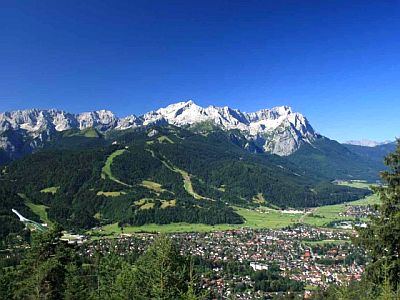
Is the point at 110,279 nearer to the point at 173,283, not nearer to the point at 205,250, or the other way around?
the point at 173,283

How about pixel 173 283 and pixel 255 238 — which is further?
pixel 255 238

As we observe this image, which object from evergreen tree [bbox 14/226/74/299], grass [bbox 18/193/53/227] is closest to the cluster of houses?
evergreen tree [bbox 14/226/74/299]

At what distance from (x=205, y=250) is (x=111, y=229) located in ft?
191

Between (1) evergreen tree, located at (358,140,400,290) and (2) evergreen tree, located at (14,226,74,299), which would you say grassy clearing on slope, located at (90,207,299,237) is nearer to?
(2) evergreen tree, located at (14,226,74,299)

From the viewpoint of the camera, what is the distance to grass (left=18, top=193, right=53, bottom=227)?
168000mm

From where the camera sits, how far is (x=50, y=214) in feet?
575

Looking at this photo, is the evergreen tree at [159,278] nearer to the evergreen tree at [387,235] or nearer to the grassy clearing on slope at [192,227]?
the evergreen tree at [387,235]

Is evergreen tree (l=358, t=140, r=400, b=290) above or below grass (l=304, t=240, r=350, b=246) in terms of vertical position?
above

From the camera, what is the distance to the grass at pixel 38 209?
6614 inches

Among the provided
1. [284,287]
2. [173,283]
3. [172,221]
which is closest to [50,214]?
[172,221]

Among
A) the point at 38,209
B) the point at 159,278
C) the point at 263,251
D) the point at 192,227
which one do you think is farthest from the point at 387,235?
the point at 38,209

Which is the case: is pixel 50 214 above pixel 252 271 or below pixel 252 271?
above

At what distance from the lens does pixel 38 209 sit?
182m

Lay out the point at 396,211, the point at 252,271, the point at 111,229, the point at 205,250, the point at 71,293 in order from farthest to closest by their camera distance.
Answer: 1. the point at 111,229
2. the point at 205,250
3. the point at 252,271
4. the point at 71,293
5. the point at 396,211
